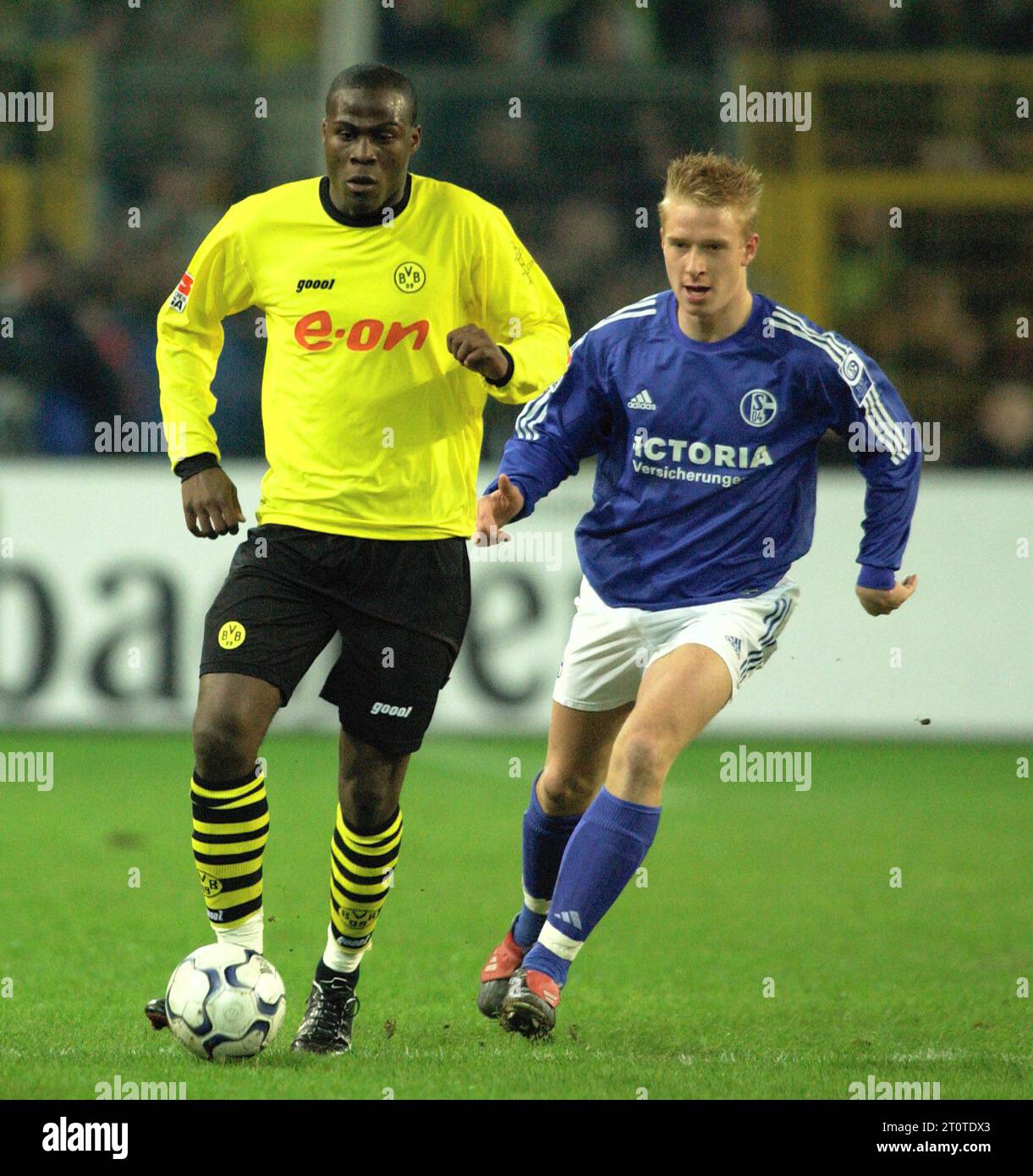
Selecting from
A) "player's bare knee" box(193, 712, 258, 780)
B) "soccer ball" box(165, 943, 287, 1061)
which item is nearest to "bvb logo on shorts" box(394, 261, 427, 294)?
"player's bare knee" box(193, 712, 258, 780)

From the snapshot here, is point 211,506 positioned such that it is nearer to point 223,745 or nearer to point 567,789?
point 223,745

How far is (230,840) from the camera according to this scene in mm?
4559

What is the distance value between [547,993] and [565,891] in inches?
10.1

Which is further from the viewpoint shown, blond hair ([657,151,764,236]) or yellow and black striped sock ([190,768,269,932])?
blond hair ([657,151,764,236])

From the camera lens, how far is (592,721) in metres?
5.18

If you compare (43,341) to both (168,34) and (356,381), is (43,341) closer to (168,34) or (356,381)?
(168,34)

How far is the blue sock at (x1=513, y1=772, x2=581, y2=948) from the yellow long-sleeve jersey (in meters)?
0.92

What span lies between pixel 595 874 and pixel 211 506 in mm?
1279

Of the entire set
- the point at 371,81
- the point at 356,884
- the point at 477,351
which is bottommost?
the point at 356,884

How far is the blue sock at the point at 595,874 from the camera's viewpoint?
4570 millimetres

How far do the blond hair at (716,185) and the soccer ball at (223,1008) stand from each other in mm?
2118

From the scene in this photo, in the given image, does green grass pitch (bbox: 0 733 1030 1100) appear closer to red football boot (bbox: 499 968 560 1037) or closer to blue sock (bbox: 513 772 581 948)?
red football boot (bbox: 499 968 560 1037)

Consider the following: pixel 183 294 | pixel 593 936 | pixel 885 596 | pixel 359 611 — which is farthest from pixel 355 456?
pixel 593 936

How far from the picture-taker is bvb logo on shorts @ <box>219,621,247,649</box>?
15.0 ft
